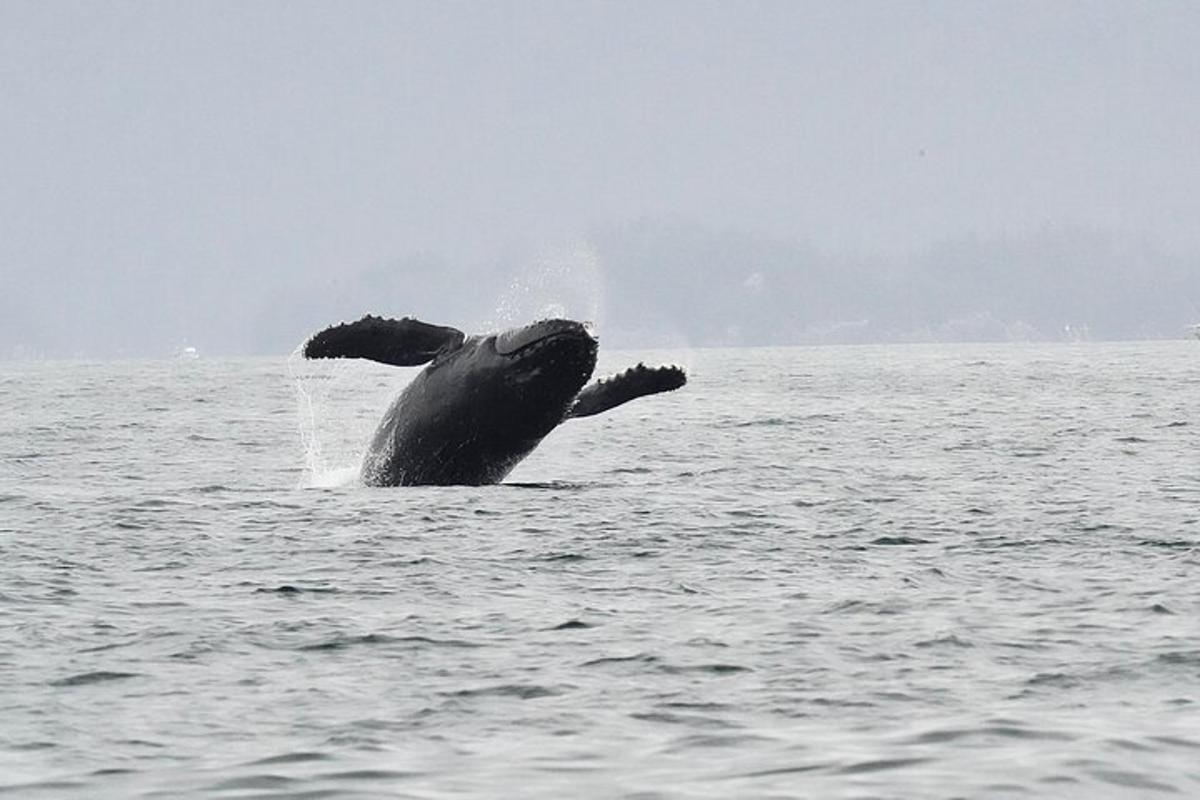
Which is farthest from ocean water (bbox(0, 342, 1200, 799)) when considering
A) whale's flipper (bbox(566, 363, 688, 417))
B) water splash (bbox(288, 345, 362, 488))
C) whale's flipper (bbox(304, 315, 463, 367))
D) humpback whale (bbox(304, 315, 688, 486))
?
whale's flipper (bbox(304, 315, 463, 367))

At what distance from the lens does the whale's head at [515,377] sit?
59.6ft

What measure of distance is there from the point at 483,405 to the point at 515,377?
51 centimetres

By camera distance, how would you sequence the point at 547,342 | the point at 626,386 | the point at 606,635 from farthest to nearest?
the point at 626,386, the point at 547,342, the point at 606,635

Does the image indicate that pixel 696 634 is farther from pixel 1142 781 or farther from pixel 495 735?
pixel 1142 781

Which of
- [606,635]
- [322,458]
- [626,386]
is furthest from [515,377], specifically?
[322,458]

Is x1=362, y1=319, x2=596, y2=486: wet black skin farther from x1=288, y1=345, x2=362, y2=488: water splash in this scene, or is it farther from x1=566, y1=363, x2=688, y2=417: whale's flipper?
x1=288, y1=345, x2=362, y2=488: water splash

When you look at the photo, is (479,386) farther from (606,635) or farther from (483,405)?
(606,635)

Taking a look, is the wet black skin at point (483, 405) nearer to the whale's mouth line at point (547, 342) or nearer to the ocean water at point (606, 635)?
the whale's mouth line at point (547, 342)

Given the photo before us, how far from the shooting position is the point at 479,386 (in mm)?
18609

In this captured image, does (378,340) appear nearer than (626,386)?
Yes

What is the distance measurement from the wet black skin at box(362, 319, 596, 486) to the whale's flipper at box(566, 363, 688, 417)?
0.29m

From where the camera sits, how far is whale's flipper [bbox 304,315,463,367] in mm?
18453

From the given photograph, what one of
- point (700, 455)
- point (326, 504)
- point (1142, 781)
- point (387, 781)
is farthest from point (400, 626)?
point (700, 455)

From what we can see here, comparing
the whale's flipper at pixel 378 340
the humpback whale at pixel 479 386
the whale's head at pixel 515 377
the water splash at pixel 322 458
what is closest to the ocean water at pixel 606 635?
the water splash at pixel 322 458
